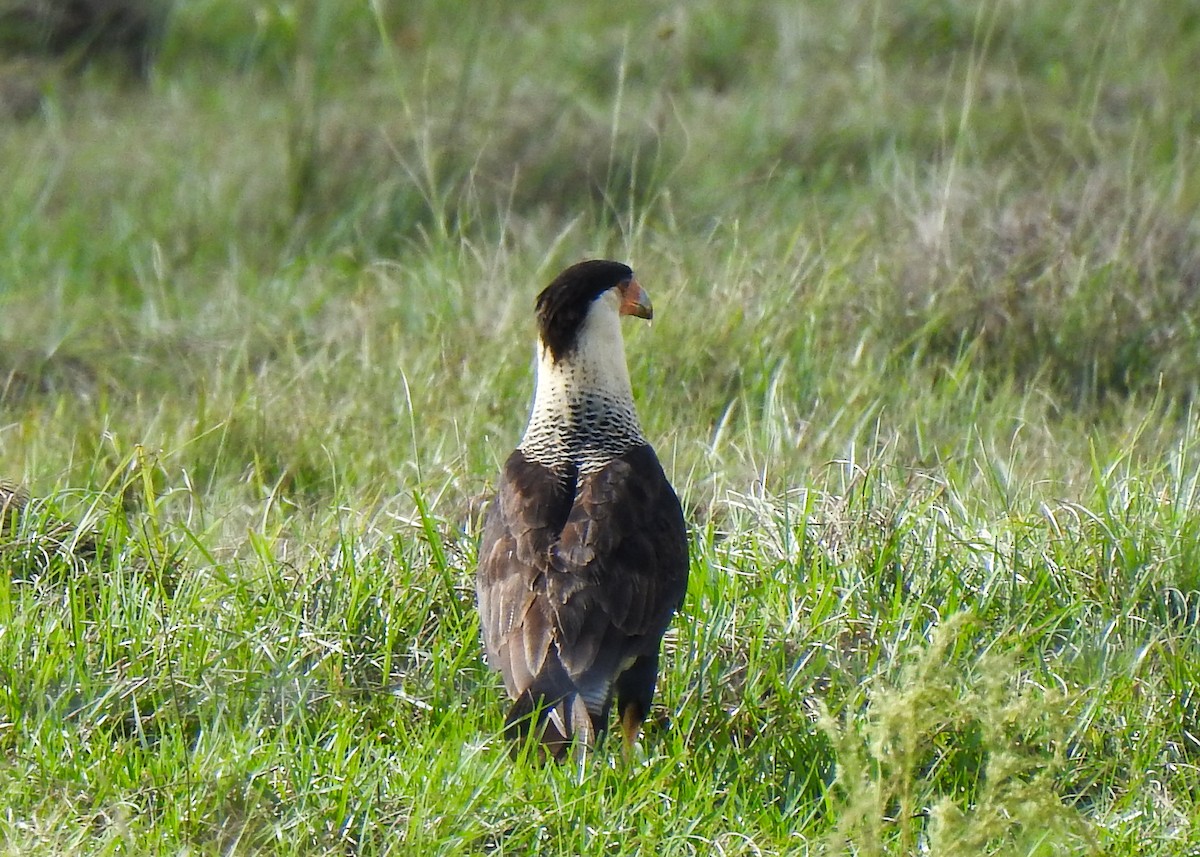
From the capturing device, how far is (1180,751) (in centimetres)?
361

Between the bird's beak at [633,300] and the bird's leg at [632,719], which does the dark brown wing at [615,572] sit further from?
the bird's beak at [633,300]

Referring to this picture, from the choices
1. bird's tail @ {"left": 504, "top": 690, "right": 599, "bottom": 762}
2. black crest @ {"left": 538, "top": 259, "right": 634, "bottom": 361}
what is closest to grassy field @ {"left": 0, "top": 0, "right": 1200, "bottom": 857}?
bird's tail @ {"left": 504, "top": 690, "right": 599, "bottom": 762}

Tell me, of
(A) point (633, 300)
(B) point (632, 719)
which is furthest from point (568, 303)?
(B) point (632, 719)

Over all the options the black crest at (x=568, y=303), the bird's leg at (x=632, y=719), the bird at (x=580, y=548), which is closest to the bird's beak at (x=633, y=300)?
the bird at (x=580, y=548)

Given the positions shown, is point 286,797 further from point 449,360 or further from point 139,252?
point 139,252

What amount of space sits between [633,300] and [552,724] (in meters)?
1.25

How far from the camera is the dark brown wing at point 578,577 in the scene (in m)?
3.51

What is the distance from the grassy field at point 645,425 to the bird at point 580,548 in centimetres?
14

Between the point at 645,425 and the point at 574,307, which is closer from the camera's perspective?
the point at 574,307

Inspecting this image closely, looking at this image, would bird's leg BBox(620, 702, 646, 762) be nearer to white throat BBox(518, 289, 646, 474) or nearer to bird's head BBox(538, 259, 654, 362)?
white throat BBox(518, 289, 646, 474)

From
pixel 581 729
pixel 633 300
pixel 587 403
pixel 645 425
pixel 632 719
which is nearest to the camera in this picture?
pixel 581 729

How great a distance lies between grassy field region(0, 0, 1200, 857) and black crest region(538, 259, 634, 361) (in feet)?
1.71

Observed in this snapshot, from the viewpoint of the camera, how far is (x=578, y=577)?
11.9 feet

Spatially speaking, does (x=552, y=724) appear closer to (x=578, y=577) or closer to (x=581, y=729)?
(x=581, y=729)
